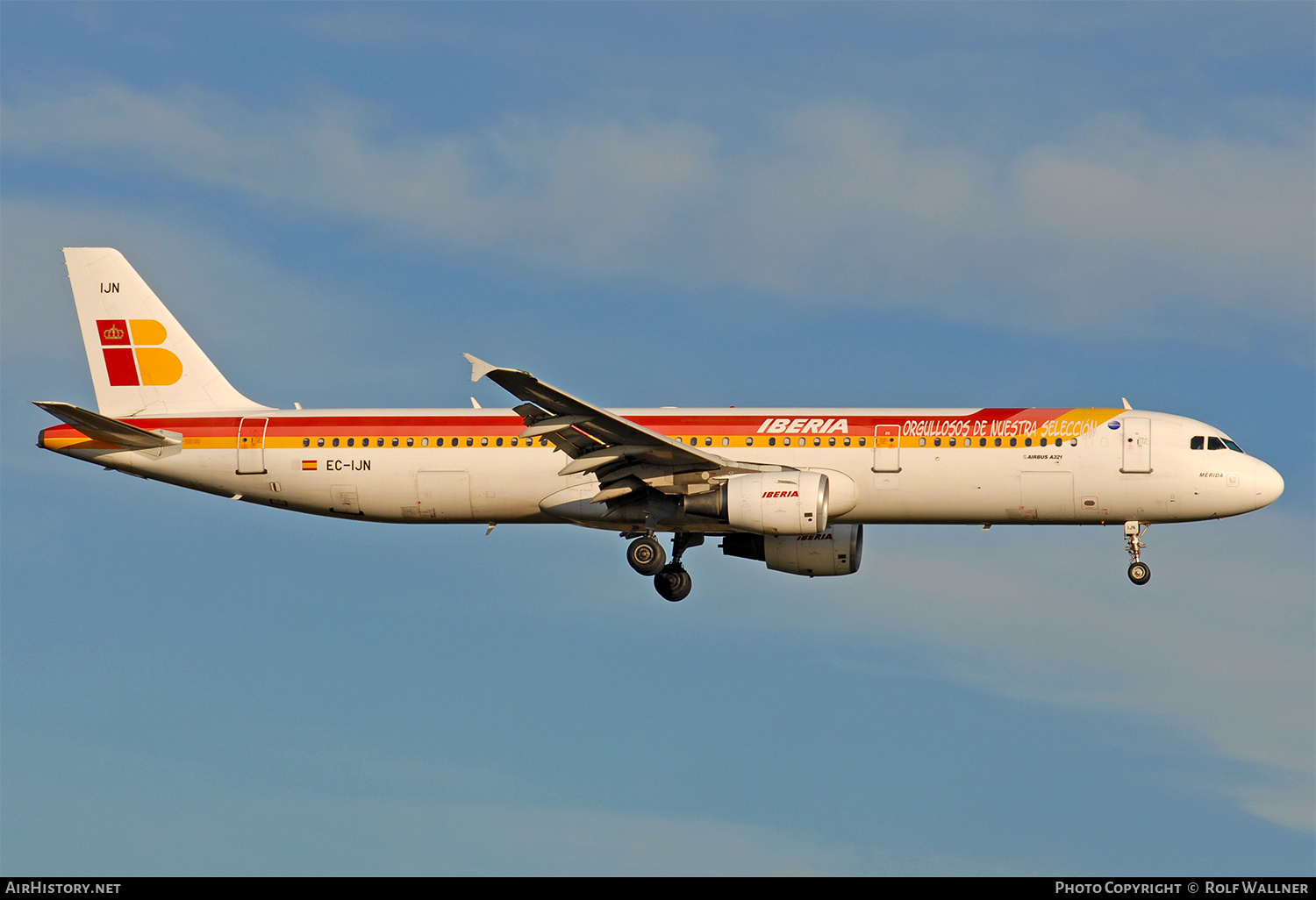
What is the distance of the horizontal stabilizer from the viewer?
139 feet

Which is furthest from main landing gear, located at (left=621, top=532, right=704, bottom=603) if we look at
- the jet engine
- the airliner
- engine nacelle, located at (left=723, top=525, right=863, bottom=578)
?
the jet engine

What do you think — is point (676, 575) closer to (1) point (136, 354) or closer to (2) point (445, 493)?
(2) point (445, 493)

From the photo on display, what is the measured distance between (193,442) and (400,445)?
5.87 meters

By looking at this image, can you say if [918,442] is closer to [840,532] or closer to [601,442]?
[840,532]

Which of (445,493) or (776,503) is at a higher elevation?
(445,493)

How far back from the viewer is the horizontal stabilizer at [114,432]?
4250cm

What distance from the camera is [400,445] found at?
143ft

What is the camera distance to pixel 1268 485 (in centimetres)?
4159

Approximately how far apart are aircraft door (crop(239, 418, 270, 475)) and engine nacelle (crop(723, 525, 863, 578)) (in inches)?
550

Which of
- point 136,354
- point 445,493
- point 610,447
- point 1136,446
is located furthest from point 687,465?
point 136,354

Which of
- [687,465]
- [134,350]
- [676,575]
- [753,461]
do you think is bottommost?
[676,575]

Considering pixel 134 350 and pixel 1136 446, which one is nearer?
pixel 1136 446

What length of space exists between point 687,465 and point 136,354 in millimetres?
17010

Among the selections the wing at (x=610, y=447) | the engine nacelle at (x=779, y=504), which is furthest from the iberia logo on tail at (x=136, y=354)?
the engine nacelle at (x=779, y=504)
